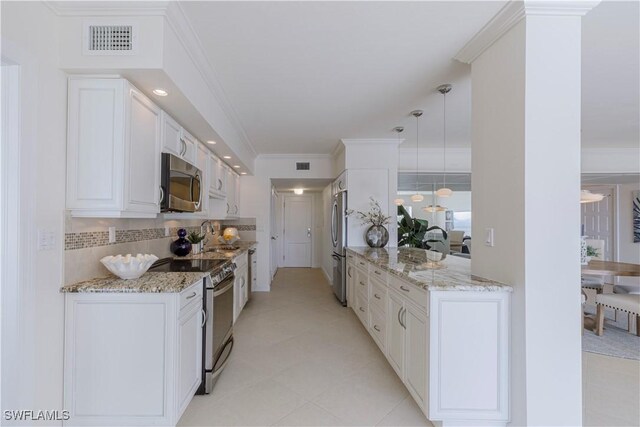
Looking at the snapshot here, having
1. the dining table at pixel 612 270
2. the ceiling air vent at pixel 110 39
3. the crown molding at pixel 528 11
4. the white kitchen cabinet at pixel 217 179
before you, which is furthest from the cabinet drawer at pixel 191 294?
the dining table at pixel 612 270

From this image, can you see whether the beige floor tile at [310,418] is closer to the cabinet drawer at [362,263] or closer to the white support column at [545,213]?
the white support column at [545,213]

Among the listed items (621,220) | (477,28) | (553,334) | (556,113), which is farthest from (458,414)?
(621,220)

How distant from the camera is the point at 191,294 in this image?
1.93m

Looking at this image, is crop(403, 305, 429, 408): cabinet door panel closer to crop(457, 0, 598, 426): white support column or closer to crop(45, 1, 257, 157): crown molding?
crop(457, 0, 598, 426): white support column

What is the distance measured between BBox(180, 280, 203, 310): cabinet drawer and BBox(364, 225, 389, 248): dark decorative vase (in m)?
2.72

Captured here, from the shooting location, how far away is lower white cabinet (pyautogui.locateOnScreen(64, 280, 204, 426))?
5.54 feet

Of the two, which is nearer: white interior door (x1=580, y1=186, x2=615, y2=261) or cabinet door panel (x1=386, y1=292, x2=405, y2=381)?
cabinet door panel (x1=386, y1=292, x2=405, y2=381)

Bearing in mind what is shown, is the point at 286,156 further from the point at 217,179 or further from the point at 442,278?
the point at 442,278

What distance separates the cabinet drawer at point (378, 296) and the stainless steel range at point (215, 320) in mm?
1382

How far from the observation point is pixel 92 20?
5.58ft

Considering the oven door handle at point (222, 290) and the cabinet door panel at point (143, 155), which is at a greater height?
the cabinet door panel at point (143, 155)

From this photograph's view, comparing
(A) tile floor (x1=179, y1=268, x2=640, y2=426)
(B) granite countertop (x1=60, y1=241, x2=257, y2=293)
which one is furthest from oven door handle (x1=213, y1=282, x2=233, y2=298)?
(A) tile floor (x1=179, y1=268, x2=640, y2=426)

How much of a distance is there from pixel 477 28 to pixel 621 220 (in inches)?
282

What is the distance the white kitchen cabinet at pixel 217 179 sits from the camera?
359 cm
